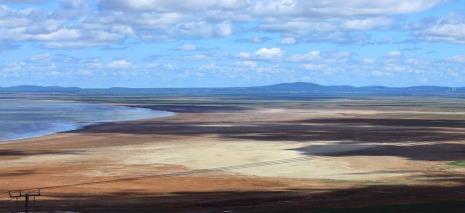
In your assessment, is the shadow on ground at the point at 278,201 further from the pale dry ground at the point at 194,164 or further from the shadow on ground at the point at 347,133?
the shadow on ground at the point at 347,133

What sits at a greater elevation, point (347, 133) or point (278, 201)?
point (347, 133)

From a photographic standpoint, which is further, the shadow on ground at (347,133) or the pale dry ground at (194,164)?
the shadow on ground at (347,133)

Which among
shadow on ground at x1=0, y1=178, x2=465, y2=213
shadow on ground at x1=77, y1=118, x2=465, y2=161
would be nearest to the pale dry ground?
shadow on ground at x1=77, y1=118, x2=465, y2=161

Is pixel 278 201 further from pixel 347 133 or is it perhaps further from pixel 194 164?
pixel 347 133

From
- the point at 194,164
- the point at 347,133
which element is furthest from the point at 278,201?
the point at 347,133

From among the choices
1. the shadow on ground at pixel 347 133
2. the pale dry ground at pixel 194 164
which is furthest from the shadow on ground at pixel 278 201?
the shadow on ground at pixel 347 133

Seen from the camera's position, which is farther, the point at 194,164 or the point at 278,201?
the point at 194,164

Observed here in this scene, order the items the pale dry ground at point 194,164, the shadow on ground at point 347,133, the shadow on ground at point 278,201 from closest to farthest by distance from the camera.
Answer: the shadow on ground at point 278,201 → the pale dry ground at point 194,164 → the shadow on ground at point 347,133

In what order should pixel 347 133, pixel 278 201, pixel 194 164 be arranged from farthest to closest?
pixel 347 133 → pixel 194 164 → pixel 278 201

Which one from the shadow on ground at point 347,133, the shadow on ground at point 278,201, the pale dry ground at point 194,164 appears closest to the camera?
the shadow on ground at point 278,201

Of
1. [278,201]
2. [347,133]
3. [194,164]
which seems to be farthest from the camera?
[347,133]
